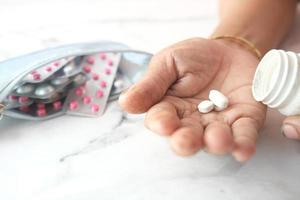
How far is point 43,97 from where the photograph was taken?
1.74ft

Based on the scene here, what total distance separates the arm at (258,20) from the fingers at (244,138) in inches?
8.0

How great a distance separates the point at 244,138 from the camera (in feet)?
1.32

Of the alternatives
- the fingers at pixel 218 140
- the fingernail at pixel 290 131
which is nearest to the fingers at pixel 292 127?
the fingernail at pixel 290 131

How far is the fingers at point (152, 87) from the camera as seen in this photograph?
44cm

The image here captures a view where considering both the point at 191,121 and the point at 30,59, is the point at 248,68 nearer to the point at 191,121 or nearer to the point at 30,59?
the point at 191,121

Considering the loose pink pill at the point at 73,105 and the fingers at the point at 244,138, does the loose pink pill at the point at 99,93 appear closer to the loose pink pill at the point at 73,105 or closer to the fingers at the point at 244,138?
the loose pink pill at the point at 73,105

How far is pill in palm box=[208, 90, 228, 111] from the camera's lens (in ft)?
1.53

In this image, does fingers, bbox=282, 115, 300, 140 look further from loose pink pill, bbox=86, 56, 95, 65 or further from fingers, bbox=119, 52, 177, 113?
loose pink pill, bbox=86, 56, 95, 65

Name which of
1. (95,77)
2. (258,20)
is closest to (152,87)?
(95,77)

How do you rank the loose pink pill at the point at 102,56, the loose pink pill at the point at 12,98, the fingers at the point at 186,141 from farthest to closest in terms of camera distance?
the loose pink pill at the point at 102,56, the loose pink pill at the point at 12,98, the fingers at the point at 186,141

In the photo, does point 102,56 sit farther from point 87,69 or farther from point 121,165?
point 121,165

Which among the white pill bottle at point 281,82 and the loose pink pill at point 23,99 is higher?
the white pill bottle at point 281,82

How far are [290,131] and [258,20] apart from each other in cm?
23

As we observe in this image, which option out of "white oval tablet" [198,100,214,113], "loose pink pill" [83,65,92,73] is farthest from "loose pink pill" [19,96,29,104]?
"white oval tablet" [198,100,214,113]
